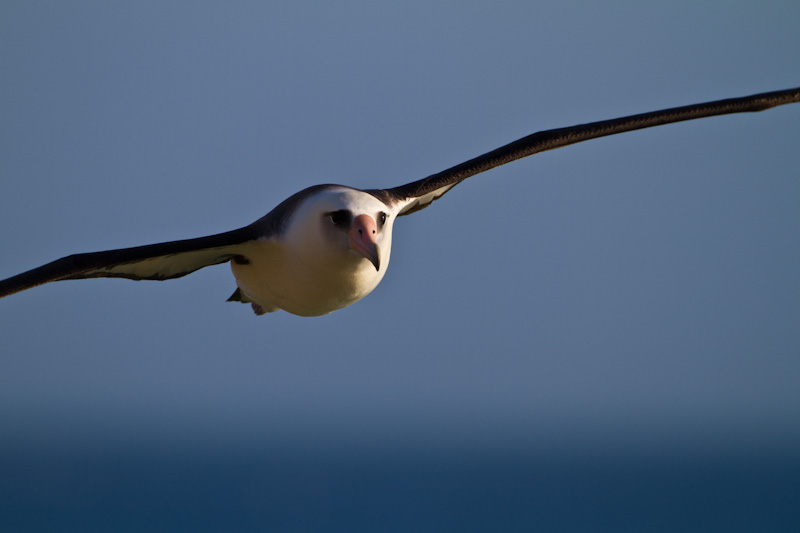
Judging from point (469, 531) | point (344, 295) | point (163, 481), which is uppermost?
point (163, 481)

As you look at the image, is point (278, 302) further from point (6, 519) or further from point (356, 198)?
point (6, 519)

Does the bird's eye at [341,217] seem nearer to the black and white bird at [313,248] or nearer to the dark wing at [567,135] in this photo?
the black and white bird at [313,248]

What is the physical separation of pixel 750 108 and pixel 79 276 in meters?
8.59

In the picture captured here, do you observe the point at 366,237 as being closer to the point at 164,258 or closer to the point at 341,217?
the point at 341,217

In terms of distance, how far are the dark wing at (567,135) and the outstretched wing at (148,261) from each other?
2009 mm

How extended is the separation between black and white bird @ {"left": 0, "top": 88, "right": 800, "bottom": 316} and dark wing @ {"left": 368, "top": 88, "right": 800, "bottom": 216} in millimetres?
12

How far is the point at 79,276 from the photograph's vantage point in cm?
1158

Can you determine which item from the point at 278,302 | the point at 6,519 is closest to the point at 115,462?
the point at 6,519

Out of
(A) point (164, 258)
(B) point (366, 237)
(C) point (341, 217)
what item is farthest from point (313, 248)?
(A) point (164, 258)

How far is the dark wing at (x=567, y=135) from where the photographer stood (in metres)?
12.9

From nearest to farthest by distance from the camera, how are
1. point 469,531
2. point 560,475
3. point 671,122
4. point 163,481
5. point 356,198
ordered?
point 356,198, point 671,122, point 469,531, point 163,481, point 560,475

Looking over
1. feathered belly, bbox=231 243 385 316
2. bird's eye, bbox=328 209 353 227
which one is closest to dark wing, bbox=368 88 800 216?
feathered belly, bbox=231 243 385 316

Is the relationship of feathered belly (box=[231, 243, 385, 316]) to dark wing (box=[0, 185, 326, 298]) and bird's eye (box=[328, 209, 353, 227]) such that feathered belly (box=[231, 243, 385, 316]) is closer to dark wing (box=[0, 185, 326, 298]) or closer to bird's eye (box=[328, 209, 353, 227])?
dark wing (box=[0, 185, 326, 298])

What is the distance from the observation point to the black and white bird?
1080 centimetres
